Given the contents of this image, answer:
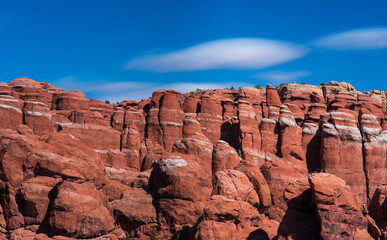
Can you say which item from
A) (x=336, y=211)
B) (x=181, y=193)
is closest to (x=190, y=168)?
(x=181, y=193)

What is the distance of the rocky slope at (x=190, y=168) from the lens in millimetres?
31875

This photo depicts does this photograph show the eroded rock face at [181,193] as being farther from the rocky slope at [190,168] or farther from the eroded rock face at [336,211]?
the eroded rock face at [336,211]

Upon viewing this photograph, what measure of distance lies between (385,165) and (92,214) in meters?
45.8

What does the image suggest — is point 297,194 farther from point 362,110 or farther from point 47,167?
point 362,110

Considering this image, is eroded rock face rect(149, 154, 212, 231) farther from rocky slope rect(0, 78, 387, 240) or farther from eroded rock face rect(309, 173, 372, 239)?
eroded rock face rect(309, 173, 372, 239)

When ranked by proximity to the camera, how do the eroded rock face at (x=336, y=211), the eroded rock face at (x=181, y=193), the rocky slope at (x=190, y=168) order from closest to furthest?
the eroded rock face at (x=336, y=211) → the rocky slope at (x=190, y=168) → the eroded rock face at (x=181, y=193)

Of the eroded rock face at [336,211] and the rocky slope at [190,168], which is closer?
the eroded rock face at [336,211]

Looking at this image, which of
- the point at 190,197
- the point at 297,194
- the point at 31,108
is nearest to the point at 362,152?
the point at 190,197

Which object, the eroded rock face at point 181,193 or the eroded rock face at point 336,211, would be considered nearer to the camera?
the eroded rock face at point 336,211

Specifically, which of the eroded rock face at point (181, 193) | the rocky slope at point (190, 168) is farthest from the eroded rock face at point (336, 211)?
the eroded rock face at point (181, 193)

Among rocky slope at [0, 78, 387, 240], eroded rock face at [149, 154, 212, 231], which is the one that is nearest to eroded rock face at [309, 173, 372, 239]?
rocky slope at [0, 78, 387, 240]

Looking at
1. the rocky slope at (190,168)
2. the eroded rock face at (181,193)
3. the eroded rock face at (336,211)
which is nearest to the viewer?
the eroded rock face at (336,211)

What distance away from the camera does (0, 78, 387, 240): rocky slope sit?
31.9 meters

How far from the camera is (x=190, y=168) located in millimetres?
42219
